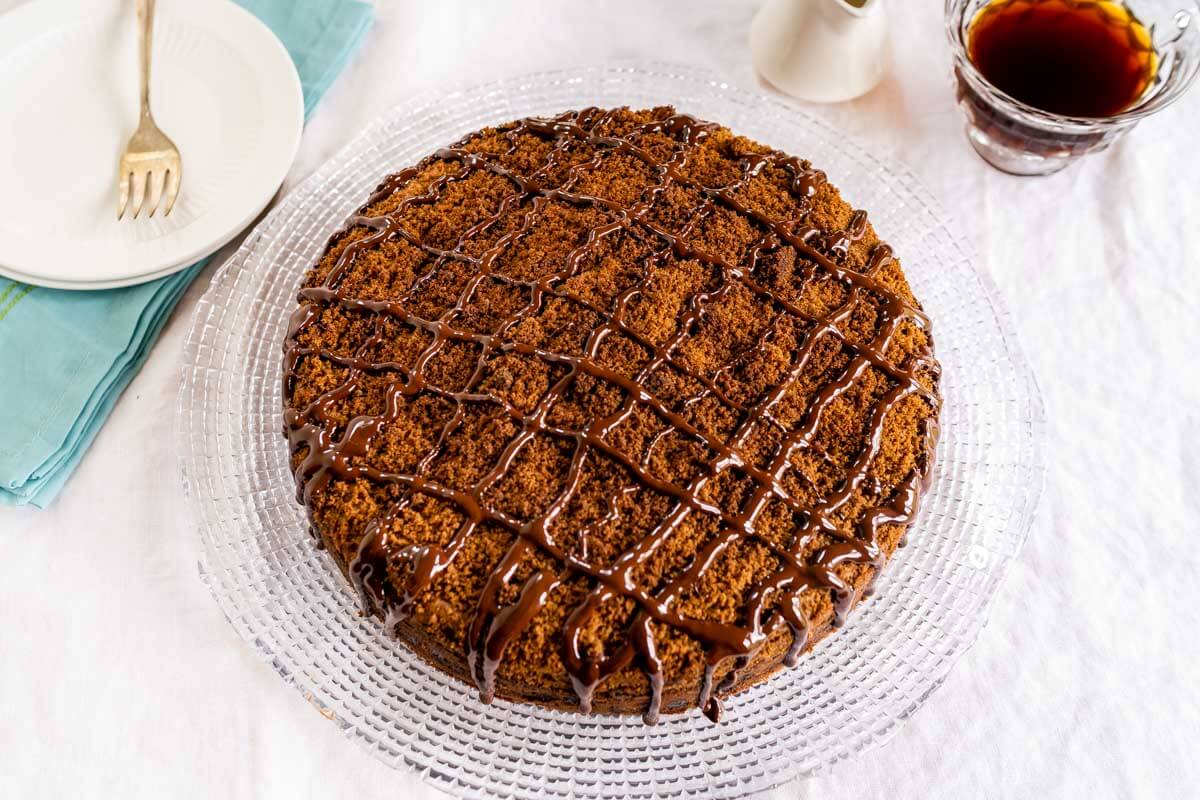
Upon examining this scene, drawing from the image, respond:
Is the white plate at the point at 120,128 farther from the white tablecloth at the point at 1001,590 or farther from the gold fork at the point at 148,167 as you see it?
the white tablecloth at the point at 1001,590

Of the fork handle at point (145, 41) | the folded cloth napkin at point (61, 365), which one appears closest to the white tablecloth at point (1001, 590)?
the folded cloth napkin at point (61, 365)

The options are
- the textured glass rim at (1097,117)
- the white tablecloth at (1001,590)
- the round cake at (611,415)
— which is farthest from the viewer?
the textured glass rim at (1097,117)

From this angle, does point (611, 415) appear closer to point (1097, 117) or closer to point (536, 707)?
point (536, 707)

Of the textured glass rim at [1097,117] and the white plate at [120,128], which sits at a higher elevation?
the textured glass rim at [1097,117]

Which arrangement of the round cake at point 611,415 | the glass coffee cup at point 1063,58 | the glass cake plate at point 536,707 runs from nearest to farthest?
the round cake at point 611,415
the glass cake plate at point 536,707
the glass coffee cup at point 1063,58

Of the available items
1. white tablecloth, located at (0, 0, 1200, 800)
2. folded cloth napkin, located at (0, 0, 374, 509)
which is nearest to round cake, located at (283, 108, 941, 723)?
white tablecloth, located at (0, 0, 1200, 800)

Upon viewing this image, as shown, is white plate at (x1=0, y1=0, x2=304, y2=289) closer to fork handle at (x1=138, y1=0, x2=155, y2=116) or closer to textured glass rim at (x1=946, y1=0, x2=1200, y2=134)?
fork handle at (x1=138, y1=0, x2=155, y2=116)

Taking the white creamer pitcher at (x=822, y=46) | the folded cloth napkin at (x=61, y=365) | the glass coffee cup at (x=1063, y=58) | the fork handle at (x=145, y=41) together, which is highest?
the glass coffee cup at (x=1063, y=58)
